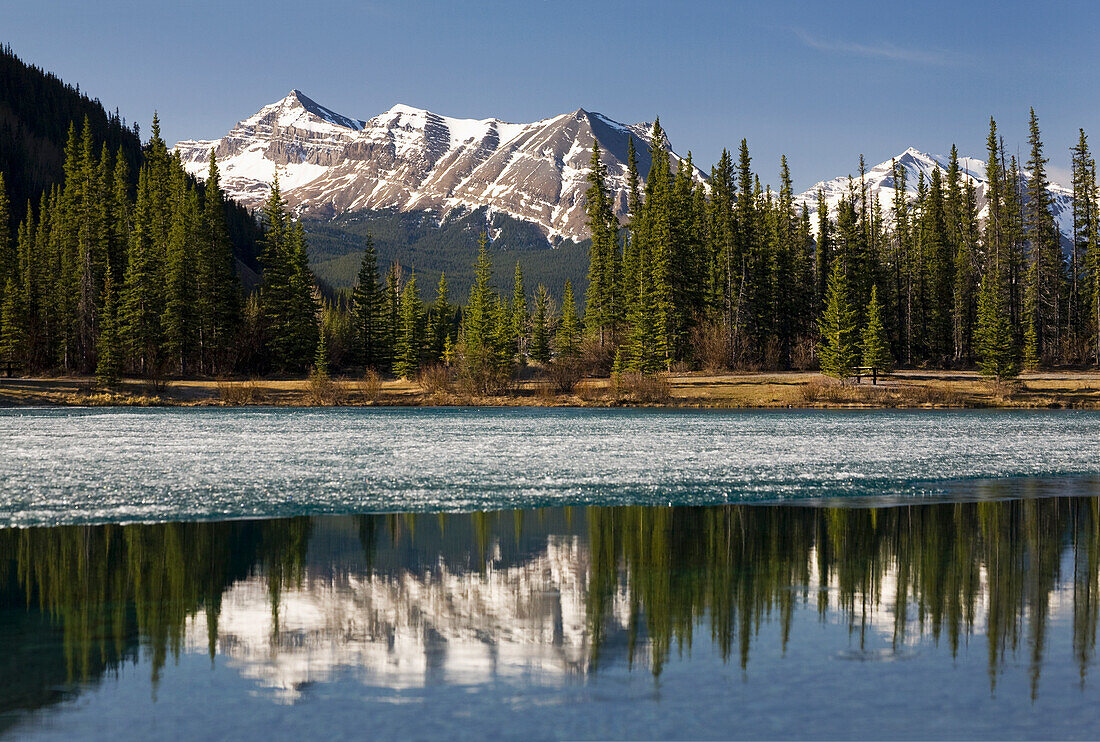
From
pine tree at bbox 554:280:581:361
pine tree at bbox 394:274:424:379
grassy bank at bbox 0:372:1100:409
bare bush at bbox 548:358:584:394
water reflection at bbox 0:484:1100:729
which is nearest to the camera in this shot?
water reflection at bbox 0:484:1100:729

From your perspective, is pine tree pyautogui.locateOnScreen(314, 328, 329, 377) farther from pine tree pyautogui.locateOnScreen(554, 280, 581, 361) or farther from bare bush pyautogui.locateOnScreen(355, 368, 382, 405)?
pine tree pyautogui.locateOnScreen(554, 280, 581, 361)

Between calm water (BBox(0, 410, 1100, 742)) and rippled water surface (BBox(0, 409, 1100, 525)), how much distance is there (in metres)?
0.20

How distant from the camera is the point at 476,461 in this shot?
28.2m

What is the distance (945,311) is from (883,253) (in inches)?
381

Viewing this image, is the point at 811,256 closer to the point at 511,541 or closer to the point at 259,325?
the point at 259,325

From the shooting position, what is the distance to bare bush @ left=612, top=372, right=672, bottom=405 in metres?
68.9

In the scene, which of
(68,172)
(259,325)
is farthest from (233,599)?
(68,172)

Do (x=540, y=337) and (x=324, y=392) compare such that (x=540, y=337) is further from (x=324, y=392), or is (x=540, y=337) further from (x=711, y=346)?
(x=324, y=392)

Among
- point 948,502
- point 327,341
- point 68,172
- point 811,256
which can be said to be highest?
point 68,172

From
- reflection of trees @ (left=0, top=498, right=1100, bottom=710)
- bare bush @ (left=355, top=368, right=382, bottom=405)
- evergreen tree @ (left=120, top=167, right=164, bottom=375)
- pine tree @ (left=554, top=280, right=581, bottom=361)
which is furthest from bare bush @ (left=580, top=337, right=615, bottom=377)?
reflection of trees @ (left=0, top=498, right=1100, bottom=710)

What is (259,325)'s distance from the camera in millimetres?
93000

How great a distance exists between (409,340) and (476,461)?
6837 centimetres

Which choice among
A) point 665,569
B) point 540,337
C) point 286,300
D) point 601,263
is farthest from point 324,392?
point 665,569

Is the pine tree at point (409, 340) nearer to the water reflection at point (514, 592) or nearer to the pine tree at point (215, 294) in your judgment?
the pine tree at point (215, 294)
